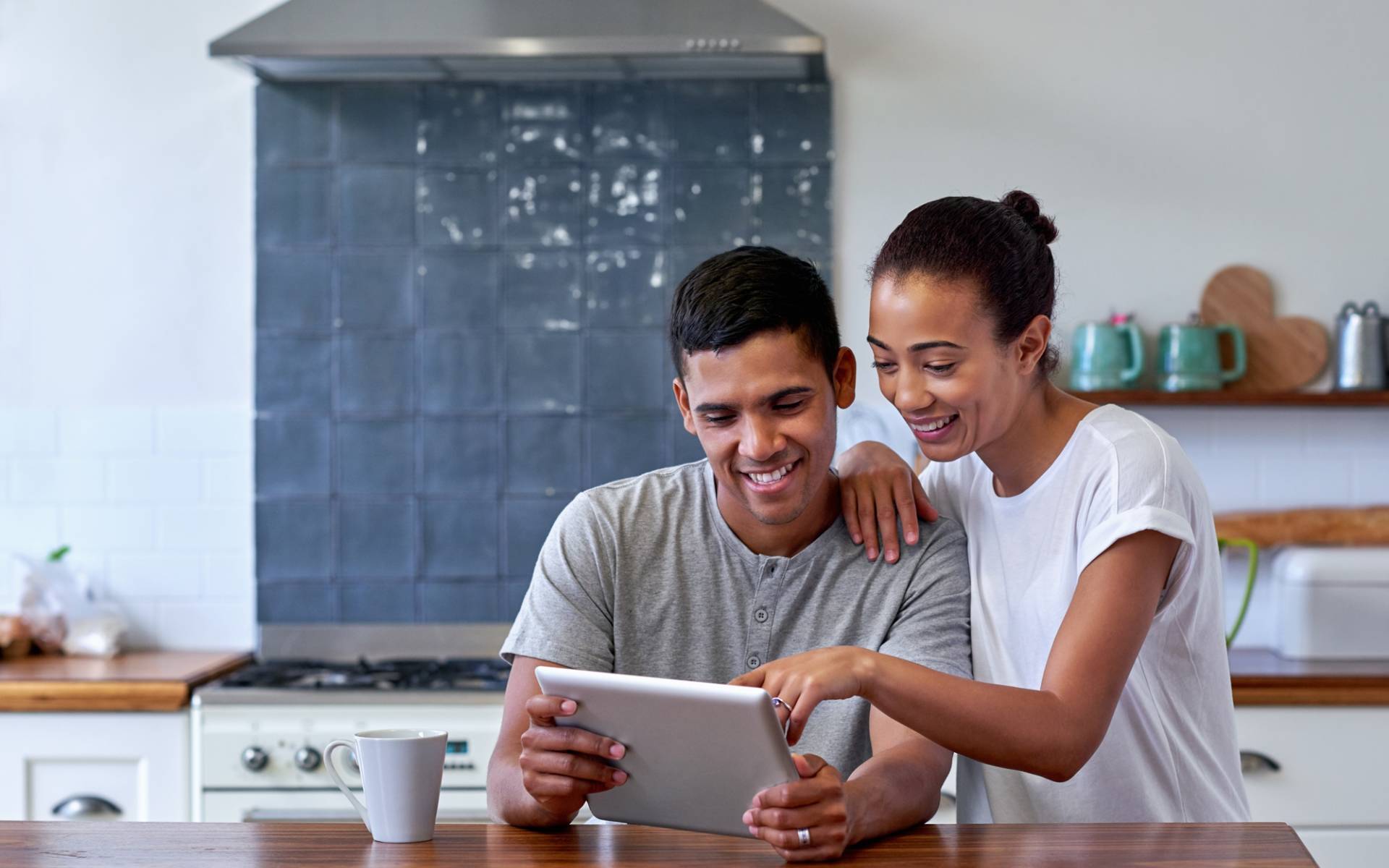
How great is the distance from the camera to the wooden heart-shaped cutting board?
294 centimetres

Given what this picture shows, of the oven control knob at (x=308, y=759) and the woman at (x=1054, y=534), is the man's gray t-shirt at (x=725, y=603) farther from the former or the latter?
the oven control knob at (x=308, y=759)

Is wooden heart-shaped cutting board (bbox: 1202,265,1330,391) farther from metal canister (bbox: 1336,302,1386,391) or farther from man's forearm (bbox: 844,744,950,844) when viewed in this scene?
man's forearm (bbox: 844,744,950,844)

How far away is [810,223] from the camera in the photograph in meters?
2.99

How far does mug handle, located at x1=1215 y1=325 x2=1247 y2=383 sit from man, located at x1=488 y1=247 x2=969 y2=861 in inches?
61.4

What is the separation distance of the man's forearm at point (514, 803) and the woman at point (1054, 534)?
1.37ft

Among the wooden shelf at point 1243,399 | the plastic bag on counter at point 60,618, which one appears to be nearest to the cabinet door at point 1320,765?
the wooden shelf at point 1243,399

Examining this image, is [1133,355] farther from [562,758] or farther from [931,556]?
[562,758]

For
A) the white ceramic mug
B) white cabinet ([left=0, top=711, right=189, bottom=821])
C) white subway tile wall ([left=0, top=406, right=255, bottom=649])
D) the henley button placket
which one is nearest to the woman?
the henley button placket

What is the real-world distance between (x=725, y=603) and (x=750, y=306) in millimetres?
353

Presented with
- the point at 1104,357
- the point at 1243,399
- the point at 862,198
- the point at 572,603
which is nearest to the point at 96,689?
the point at 572,603

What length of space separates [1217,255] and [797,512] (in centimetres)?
189

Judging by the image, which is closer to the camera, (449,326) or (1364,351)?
(1364,351)

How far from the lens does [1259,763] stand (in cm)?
246

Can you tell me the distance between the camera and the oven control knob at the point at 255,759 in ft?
8.18
